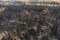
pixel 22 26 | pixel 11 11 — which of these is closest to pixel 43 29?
pixel 22 26

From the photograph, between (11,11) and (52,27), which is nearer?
(52,27)

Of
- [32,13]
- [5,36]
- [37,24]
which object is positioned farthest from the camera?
[32,13]

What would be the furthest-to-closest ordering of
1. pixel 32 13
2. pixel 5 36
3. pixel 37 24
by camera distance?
pixel 32 13 → pixel 37 24 → pixel 5 36

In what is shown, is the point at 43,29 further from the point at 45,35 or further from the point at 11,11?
the point at 11,11

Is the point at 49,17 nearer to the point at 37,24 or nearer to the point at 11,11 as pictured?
the point at 37,24

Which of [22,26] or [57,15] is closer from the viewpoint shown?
[22,26]

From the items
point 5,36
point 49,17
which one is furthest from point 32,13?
point 5,36
